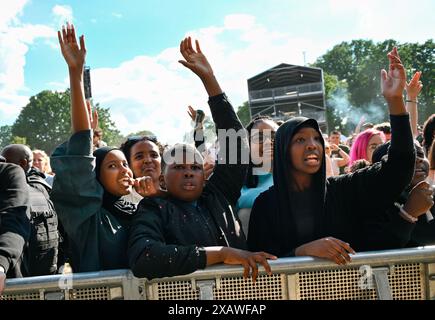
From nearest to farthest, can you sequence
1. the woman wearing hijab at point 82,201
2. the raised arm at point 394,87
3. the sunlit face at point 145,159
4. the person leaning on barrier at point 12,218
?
the person leaning on barrier at point 12,218 → the woman wearing hijab at point 82,201 → the raised arm at point 394,87 → the sunlit face at point 145,159

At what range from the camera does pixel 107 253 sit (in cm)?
214

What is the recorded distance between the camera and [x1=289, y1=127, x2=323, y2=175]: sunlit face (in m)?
2.33

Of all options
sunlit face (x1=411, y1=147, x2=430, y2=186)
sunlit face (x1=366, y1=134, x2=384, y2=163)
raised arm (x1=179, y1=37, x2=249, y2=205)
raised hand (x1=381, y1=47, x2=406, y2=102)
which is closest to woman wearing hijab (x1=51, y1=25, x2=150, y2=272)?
raised arm (x1=179, y1=37, x2=249, y2=205)

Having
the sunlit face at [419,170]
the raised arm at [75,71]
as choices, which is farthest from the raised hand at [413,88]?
the raised arm at [75,71]

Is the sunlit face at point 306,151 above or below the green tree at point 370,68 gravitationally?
below

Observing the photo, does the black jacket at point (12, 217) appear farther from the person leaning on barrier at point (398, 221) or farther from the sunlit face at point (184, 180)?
the person leaning on barrier at point (398, 221)

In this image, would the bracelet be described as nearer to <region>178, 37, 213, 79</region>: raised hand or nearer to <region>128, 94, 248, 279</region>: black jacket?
<region>128, 94, 248, 279</region>: black jacket

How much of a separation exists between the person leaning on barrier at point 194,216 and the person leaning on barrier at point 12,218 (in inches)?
20.5

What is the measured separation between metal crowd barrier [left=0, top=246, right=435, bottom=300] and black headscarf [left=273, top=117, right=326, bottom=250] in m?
0.49

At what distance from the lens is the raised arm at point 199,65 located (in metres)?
2.59
